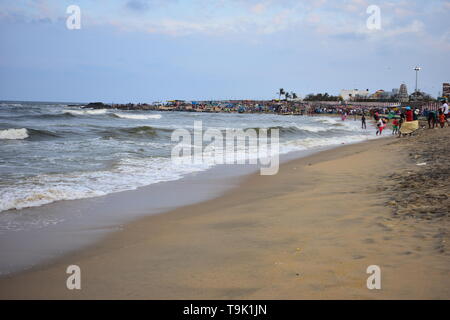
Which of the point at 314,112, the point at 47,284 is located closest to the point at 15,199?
the point at 47,284

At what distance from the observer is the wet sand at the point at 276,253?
3100mm

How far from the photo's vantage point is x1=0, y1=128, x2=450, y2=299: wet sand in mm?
3100

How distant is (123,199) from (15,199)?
1.73 meters

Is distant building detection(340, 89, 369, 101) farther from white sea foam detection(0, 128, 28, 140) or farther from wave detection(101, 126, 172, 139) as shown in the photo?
white sea foam detection(0, 128, 28, 140)

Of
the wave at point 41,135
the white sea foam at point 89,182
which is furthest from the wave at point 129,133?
the white sea foam at point 89,182

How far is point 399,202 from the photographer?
548 centimetres

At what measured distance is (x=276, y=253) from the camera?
3885 mm

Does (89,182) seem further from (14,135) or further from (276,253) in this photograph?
(14,135)
